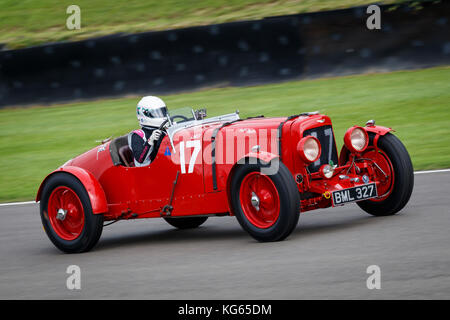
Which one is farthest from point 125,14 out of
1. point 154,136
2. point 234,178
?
point 234,178

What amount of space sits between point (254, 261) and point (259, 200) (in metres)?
0.80

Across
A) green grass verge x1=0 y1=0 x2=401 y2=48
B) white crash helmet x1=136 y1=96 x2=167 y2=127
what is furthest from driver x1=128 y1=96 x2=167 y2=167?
green grass verge x1=0 y1=0 x2=401 y2=48

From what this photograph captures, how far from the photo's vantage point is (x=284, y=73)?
54.0 feet

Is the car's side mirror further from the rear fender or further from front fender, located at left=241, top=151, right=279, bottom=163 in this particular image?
the rear fender

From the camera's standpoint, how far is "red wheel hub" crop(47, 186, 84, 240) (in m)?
7.78

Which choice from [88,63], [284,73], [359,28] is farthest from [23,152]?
[359,28]

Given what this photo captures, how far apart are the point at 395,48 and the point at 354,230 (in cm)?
952

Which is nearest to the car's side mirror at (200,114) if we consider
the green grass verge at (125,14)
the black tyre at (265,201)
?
the black tyre at (265,201)

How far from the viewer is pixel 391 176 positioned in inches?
299

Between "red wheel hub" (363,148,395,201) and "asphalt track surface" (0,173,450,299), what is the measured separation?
271 mm

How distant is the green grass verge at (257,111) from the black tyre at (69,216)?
5.42 m

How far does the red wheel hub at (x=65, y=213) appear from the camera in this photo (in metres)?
7.78

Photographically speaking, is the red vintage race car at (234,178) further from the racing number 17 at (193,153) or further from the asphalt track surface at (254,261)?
the asphalt track surface at (254,261)
